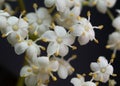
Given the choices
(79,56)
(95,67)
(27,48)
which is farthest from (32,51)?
(79,56)

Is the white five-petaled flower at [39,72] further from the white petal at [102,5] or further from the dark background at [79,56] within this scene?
the dark background at [79,56]

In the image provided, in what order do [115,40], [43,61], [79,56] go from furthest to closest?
1. [79,56]
2. [115,40]
3. [43,61]

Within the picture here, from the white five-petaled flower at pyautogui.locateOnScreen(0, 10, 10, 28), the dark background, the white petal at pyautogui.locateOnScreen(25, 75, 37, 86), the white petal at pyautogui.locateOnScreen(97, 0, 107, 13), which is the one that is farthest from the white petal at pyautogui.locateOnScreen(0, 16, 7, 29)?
the dark background

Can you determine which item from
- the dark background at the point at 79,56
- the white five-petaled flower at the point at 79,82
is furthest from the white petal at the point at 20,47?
the dark background at the point at 79,56

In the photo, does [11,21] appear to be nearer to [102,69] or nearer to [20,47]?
[20,47]

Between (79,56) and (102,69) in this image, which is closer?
(102,69)

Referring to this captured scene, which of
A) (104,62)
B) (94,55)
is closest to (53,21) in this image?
(104,62)

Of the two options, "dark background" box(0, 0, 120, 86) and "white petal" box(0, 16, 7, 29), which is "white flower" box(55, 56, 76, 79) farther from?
"dark background" box(0, 0, 120, 86)
